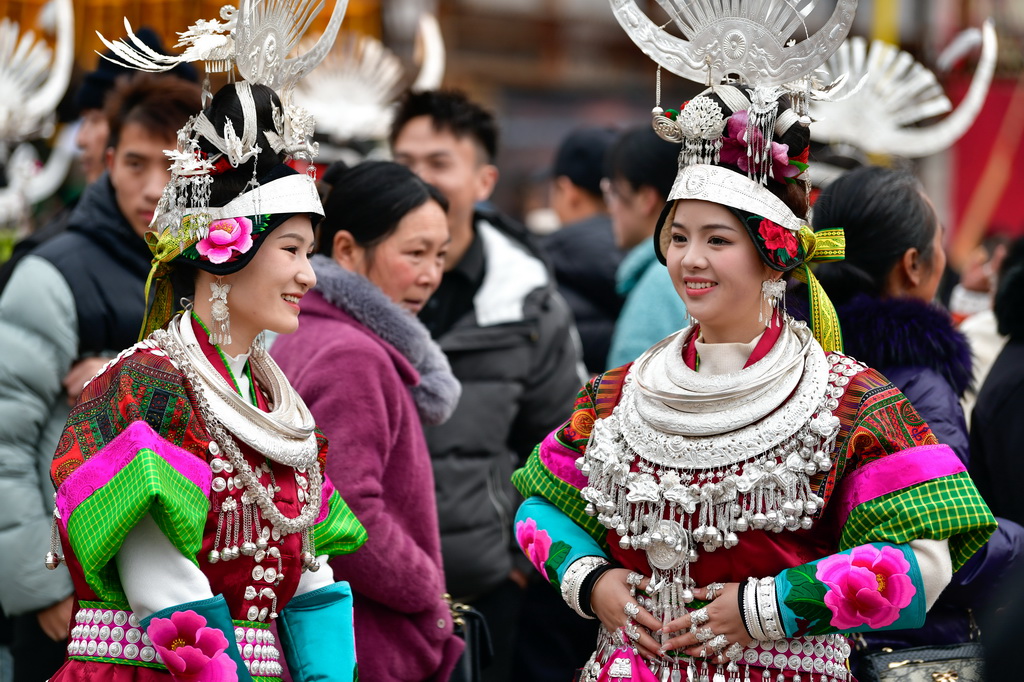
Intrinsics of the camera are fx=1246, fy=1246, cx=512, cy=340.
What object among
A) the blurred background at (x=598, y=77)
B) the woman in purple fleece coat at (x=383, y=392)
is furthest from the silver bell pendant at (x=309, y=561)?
the blurred background at (x=598, y=77)

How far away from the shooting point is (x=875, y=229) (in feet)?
9.79

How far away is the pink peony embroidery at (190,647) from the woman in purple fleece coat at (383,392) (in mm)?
710

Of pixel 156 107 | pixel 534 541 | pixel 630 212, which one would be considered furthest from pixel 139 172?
pixel 534 541

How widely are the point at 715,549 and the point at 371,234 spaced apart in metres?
1.35

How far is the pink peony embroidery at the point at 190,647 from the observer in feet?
6.88

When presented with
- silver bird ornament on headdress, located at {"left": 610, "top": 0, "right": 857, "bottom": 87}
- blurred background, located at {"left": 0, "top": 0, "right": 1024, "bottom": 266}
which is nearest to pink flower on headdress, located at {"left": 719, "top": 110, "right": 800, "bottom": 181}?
silver bird ornament on headdress, located at {"left": 610, "top": 0, "right": 857, "bottom": 87}

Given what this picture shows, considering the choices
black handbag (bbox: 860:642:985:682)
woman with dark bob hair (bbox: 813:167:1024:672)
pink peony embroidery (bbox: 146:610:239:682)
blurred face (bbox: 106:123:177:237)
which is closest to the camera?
pink peony embroidery (bbox: 146:610:239:682)

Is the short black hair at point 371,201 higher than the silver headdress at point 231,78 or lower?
lower

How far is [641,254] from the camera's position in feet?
13.1

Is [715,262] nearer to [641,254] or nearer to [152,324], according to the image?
[152,324]

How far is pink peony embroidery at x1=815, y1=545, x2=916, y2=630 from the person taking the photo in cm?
211

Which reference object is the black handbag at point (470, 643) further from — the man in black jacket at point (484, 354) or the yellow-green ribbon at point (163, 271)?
the yellow-green ribbon at point (163, 271)

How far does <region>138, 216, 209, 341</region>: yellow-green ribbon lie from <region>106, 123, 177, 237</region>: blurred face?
118 cm

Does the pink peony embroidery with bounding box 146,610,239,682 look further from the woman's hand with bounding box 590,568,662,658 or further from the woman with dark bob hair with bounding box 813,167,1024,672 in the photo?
the woman with dark bob hair with bounding box 813,167,1024,672
